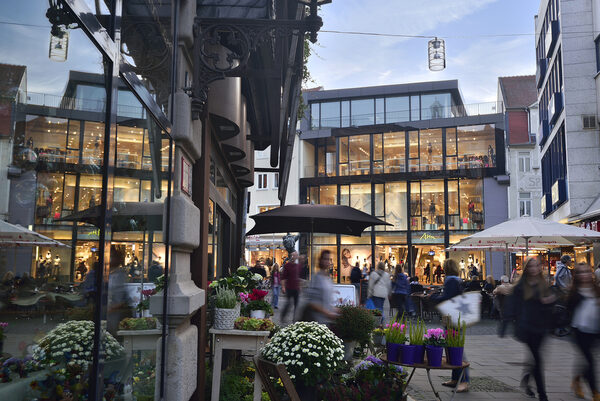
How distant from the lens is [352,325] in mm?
7512

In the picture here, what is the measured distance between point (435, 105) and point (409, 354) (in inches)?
1294

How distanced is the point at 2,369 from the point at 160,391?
2408 millimetres

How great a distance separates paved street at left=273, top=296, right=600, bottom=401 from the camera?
722cm

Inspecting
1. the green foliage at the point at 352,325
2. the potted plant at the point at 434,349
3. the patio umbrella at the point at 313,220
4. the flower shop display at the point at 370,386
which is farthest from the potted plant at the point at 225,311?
the patio umbrella at the point at 313,220

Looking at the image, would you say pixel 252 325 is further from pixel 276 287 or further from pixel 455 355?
pixel 276 287

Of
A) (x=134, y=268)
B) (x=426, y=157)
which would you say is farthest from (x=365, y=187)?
(x=134, y=268)

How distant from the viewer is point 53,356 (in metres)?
2.03

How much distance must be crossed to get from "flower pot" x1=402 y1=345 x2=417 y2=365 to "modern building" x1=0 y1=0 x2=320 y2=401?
195cm

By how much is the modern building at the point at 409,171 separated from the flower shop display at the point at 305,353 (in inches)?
1142

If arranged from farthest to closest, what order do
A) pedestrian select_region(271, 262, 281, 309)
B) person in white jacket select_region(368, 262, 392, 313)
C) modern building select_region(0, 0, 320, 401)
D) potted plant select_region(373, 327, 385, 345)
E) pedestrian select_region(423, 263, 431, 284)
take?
pedestrian select_region(423, 263, 431, 284), pedestrian select_region(271, 262, 281, 309), person in white jacket select_region(368, 262, 392, 313), potted plant select_region(373, 327, 385, 345), modern building select_region(0, 0, 320, 401)

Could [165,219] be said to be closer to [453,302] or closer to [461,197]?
[453,302]

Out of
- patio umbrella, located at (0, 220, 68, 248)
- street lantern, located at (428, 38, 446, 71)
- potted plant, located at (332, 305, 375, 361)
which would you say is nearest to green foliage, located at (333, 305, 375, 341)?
potted plant, located at (332, 305, 375, 361)

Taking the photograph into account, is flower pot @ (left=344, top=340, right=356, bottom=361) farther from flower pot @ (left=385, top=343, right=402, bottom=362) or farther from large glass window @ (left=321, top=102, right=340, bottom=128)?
large glass window @ (left=321, top=102, right=340, bottom=128)

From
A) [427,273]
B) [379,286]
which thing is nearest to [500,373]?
[379,286]
